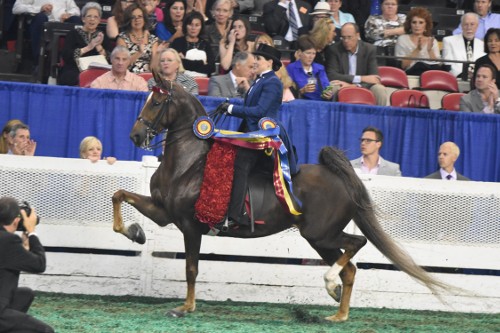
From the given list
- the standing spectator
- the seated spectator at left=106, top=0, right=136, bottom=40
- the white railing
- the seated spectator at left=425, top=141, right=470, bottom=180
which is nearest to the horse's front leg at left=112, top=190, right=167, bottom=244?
the white railing

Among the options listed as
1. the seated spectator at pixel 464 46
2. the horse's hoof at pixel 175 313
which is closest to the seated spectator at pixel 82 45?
the horse's hoof at pixel 175 313

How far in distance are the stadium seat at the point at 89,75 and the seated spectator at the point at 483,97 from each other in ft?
14.8

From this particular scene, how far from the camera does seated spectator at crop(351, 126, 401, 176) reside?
40.5 feet

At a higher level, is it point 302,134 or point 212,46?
point 212,46

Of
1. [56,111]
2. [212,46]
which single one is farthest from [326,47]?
[56,111]

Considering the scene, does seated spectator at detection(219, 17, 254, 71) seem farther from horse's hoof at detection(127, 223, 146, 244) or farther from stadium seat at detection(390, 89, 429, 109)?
horse's hoof at detection(127, 223, 146, 244)

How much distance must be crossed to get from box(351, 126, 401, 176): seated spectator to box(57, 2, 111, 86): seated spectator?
374cm

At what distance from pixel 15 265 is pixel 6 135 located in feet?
14.4

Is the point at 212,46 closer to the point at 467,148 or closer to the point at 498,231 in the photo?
the point at 467,148

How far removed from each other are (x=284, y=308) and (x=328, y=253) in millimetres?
829

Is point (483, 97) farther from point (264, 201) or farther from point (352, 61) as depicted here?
point (264, 201)

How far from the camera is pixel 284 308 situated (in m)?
11.1

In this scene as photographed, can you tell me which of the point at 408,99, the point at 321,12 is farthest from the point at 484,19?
the point at 408,99

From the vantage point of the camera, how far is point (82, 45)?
1416 centimetres
